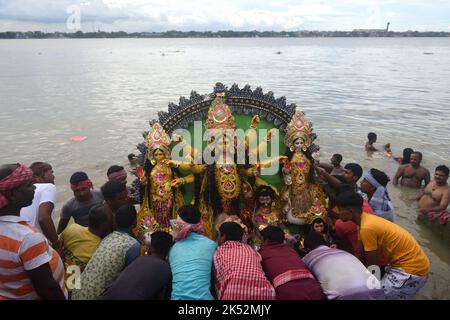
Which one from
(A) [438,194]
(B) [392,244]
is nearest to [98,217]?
(B) [392,244]

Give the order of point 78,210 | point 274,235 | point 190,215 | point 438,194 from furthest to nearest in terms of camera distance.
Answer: point 438,194
point 78,210
point 190,215
point 274,235

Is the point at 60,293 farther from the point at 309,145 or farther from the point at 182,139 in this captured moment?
the point at 309,145

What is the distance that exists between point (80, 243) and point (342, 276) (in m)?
2.46

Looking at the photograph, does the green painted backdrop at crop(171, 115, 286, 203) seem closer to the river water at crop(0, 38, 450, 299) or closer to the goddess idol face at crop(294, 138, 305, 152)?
Answer: the goddess idol face at crop(294, 138, 305, 152)

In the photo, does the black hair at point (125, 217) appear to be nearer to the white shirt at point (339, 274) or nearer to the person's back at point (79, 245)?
the person's back at point (79, 245)

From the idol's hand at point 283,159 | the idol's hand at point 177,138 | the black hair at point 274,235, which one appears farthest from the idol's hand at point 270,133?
the black hair at point 274,235

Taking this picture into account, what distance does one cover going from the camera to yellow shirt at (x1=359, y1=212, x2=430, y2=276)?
339 centimetres

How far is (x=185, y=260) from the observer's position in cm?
323

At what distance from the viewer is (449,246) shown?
569cm

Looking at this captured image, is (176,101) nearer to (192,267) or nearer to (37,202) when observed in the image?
(37,202)

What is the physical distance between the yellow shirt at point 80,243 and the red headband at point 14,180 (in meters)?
1.16

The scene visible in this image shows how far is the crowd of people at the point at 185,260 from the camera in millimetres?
2443
